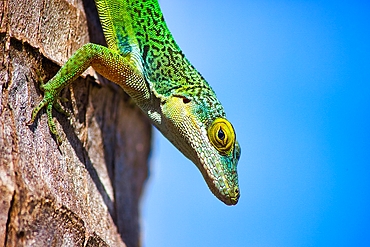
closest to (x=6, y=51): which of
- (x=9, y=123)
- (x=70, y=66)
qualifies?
(x=9, y=123)

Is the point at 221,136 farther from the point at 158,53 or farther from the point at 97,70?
the point at 97,70

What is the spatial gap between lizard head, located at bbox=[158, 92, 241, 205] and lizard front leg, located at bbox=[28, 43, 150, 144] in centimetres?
31

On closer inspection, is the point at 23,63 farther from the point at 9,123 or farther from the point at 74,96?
the point at 74,96

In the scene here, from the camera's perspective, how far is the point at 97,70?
4.12 m

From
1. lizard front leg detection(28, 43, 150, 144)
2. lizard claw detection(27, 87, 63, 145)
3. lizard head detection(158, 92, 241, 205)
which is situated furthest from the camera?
lizard head detection(158, 92, 241, 205)

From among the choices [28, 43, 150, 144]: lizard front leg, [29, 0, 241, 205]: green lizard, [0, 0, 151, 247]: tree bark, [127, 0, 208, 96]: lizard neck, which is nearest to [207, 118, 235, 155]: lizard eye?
[29, 0, 241, 205]: green lizard

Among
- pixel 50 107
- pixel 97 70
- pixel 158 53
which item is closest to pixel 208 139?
pixel 158 53

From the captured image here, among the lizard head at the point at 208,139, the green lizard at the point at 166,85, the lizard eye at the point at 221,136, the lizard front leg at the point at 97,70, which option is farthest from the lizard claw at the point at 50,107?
the lizard eye at the point at 221,136

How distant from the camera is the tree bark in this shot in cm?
256

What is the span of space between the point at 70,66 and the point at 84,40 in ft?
1.97

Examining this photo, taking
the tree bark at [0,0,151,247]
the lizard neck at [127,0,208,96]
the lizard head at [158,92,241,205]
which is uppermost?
the lizard neck at [127,0,208,96]

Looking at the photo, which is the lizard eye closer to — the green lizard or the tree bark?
the green lizard

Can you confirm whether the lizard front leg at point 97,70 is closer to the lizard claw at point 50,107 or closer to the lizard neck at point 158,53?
the lizard claw at point 50,107

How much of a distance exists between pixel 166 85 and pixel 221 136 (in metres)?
0.69
